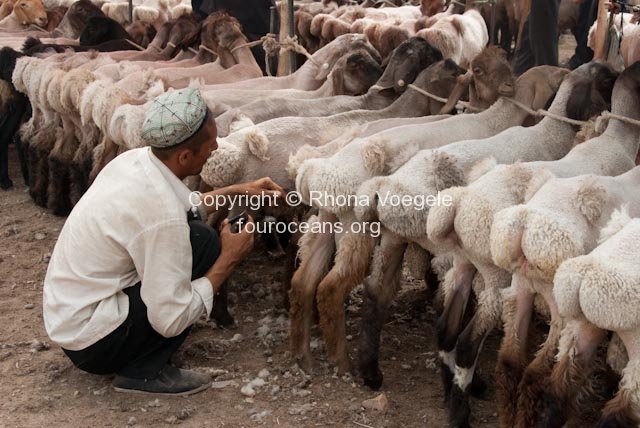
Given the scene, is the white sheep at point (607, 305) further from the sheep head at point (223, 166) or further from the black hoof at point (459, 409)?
the sheep head at point (223, 166)

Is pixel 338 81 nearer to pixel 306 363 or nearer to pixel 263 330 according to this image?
pixel 263 330

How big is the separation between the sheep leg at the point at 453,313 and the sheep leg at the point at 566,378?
691 mm

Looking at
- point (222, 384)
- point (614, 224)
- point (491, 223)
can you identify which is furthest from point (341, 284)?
point (614, 224)

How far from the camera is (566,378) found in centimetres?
335

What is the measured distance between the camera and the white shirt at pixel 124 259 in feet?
12.9

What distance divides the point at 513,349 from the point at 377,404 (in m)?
0.91

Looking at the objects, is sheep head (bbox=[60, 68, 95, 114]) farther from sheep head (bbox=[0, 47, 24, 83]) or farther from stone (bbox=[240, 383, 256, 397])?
stone (bbox=[240, 383, 256, 397])

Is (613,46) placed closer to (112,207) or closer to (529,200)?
(529,200)

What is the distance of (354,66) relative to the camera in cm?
669

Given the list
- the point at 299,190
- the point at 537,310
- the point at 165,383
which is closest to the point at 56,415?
the point at 165,383

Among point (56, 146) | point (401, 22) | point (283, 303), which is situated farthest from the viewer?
point (401, 22)

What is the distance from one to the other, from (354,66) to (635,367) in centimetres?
410

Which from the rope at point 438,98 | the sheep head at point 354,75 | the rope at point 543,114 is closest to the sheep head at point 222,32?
the sheep head at point 354,75

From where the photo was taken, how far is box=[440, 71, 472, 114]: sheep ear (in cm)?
570
